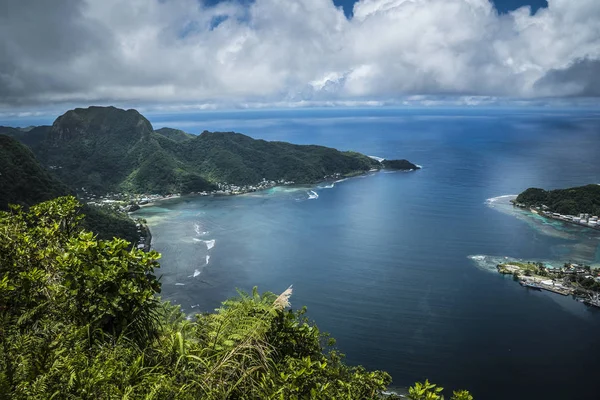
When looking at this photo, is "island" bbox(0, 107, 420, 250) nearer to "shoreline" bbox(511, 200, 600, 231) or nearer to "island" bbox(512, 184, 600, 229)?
"island" bbox(512, 184, 600, 229)

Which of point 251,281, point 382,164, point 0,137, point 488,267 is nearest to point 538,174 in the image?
point 382,164

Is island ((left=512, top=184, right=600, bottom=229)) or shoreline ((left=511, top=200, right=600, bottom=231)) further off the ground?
island ((left=512, top=184, right=600, bottom=229))

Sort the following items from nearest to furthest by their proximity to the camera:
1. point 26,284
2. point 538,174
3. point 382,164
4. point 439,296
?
point 26,284 < point 439,296 < point 538,174 < point 382,164

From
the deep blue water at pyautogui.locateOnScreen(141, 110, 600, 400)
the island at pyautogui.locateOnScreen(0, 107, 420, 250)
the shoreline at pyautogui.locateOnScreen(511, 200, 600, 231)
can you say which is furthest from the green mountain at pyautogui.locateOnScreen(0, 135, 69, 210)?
the shoreline at pyautogui.locateOnScreen(511, 200, 600, 231)

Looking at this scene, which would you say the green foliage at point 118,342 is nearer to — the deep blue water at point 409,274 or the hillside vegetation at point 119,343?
the hillside vegetation at point 119,343

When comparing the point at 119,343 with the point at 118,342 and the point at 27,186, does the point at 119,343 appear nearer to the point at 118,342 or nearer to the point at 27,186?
the point at 118,342

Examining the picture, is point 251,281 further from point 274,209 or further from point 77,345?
point 77,345

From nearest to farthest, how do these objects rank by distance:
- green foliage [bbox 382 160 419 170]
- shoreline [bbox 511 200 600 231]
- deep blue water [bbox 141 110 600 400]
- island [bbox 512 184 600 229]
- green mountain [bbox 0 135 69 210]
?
deep blue water [bbox 141 110 600 400]
green mountain [bbox 0 135 69 210]
shoreline [bbox 511 200 600 231]
island [bbox 512 184 600 229]
green foliage [bbox 382 160 419 170]
